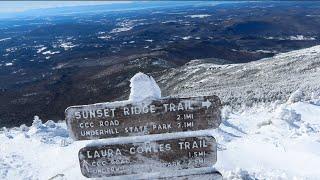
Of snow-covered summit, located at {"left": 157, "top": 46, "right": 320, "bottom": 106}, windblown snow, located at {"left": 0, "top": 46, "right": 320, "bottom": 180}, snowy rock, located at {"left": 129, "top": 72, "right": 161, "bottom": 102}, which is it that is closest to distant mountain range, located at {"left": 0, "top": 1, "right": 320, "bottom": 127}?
snow-covered summit, located at {"left": 157, "top": 46, "right": 320, "bottom": 106}

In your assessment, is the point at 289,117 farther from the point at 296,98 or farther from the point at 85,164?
the point at 85,164

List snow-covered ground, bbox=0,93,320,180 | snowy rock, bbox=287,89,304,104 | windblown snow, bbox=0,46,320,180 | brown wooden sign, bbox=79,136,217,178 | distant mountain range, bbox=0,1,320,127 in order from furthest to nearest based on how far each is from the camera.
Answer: distant mountain range, bbox=0,1,320,127
snowy rock, bbox=287,89,304,104
snow-covered ground, bbox=0,93,320,180
windblown snow, bbox=0,46,320,180
brown wooden sign, bbox=79,136,217,178

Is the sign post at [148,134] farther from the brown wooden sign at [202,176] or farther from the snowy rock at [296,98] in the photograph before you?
the snowy rock at [296,98]

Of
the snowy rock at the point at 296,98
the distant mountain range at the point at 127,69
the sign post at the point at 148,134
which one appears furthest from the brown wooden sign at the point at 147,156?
the distant mountain range at the point at 127,69

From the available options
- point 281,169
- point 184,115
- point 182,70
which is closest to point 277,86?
point 182,70

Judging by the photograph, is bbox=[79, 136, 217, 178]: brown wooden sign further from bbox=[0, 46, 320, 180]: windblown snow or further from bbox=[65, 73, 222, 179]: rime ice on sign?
bbox=[0, 46, 320, 180]: windblown snow

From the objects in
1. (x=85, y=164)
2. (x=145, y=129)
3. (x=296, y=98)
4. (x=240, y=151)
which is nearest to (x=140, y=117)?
(x=145, y=129)
